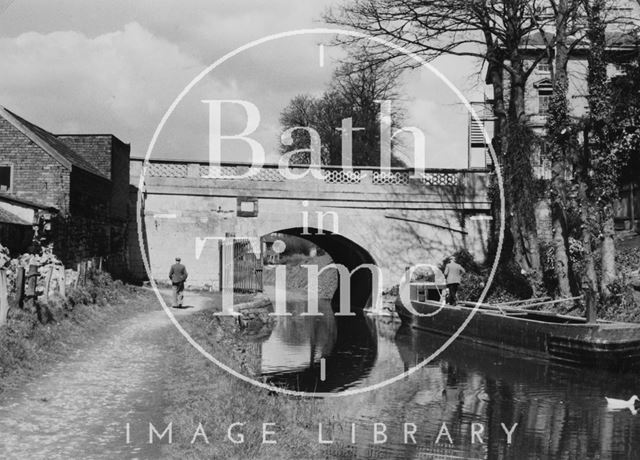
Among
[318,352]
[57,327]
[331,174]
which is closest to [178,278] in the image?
[318,352]

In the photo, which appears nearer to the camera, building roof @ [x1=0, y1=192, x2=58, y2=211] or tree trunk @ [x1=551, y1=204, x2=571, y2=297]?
building roof @ [x1=0, y1=192, x2=58, y2=211]

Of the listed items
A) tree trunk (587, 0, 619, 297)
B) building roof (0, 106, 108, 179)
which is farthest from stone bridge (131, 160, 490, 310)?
tree trunk (587, 0, 619, 297)

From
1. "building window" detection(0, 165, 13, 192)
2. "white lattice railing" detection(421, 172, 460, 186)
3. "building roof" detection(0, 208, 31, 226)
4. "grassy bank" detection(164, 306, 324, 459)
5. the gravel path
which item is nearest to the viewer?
the gravel path

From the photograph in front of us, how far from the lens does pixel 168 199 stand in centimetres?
2509

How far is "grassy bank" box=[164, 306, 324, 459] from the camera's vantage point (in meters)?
6.67

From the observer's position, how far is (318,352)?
1717cm

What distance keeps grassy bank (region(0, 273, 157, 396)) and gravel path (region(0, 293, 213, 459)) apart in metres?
0.26

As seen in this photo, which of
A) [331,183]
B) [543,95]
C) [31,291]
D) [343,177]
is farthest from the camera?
[543,95]

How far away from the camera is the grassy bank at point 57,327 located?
8961 mm

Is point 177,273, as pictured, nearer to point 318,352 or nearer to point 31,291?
point 318,352

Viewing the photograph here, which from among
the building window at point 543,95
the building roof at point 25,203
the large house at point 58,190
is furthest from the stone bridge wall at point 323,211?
the building window at point 543,95

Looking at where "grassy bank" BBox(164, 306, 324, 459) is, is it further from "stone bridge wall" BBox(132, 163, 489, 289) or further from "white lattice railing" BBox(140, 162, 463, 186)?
"white lattice railing" BBox(140, 162, 463, 186)

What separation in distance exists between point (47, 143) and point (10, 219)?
12.7 ft

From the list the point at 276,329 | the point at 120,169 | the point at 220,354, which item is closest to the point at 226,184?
the point at 120,169
